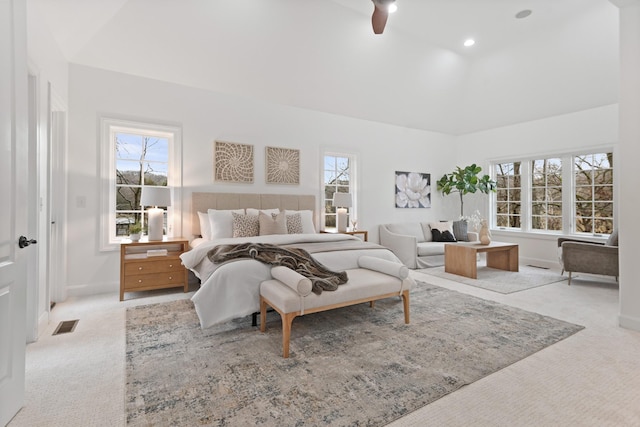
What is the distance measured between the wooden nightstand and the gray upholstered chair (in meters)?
5.08

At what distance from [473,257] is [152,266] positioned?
4.34m

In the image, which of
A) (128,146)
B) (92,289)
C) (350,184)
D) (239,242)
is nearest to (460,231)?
(350,184)

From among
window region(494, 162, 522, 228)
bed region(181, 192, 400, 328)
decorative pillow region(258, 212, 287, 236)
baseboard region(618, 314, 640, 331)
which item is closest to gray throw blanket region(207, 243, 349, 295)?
bed region(181, 192, 400, 328)

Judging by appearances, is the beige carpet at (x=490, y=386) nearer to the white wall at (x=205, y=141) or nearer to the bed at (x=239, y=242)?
the bed at (x=239, y=242)

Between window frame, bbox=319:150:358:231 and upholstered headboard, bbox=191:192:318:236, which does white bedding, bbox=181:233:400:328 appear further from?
window frame, bbox=319:150:358:231

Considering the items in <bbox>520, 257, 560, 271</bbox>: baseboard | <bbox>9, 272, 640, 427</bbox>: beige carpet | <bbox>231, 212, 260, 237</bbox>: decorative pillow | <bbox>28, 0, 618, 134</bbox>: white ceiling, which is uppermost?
<bbox>28, 0, 618, 134</bbox>: white ceiling

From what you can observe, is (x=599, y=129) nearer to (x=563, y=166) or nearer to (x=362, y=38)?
(x=563, y=166)

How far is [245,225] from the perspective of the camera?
3982 millimetres

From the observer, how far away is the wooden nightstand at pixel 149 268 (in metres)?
3.47

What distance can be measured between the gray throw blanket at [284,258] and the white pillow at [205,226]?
1.08 m

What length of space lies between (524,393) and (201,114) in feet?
15.1

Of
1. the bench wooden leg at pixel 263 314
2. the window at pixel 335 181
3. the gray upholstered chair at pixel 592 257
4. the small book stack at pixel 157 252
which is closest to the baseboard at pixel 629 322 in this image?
the gray upholstered chair at pixel 592 257

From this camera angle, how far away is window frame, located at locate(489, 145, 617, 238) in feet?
16.9

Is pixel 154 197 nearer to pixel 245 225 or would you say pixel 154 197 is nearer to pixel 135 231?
pixel 135 231
